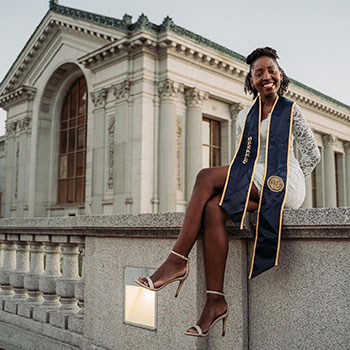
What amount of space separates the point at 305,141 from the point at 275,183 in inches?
22.3

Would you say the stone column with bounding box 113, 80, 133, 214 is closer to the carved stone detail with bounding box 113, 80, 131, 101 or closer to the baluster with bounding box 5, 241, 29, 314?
the carved stone detail with bounding box 113, 80, 131, 101

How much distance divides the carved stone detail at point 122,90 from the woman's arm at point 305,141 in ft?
61.3

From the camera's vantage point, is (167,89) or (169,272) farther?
(167,89)

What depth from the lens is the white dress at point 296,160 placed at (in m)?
3.01

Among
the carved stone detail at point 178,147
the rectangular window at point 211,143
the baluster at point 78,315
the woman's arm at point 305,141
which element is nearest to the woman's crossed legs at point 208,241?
the woman's arm at point 305,141

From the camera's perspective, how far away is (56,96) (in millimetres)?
28547

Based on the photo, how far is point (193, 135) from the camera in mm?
22109

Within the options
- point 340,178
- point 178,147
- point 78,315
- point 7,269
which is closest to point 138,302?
point 78,315

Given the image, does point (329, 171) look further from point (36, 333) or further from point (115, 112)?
point (36, 333)

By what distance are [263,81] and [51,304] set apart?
128 inches

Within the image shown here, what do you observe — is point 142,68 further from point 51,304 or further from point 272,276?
point 272,276

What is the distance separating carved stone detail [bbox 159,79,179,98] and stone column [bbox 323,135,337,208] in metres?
17.9

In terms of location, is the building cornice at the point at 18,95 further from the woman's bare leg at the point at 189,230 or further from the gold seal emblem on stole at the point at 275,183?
the gold seal emblem on stole at the point at 275,183

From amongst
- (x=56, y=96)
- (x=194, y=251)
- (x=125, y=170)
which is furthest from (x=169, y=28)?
(x=194, y=251)
